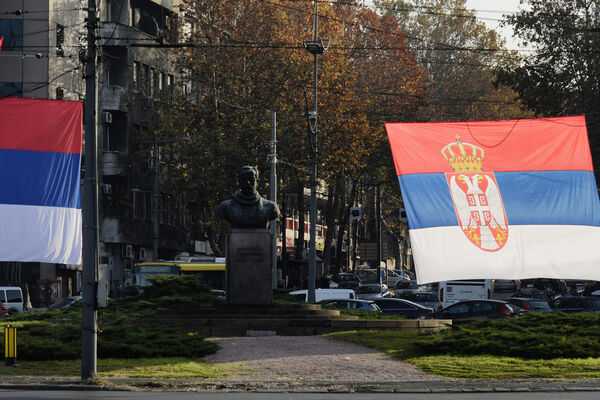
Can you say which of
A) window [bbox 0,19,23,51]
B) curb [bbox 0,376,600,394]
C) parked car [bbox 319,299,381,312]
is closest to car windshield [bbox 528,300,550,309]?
parked car [bbox 319,299,381,312]

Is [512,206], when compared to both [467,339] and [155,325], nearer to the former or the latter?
[467,339]

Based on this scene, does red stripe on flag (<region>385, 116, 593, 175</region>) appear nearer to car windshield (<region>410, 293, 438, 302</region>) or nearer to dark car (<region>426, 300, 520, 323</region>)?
dark car (<region>426, 300, 520, 323</region>)

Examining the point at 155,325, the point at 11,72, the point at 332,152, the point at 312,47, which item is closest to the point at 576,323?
the point at 155,325

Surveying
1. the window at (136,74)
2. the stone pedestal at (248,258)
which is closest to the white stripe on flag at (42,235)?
the stone pedestal at (248,258)

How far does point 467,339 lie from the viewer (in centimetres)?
2472

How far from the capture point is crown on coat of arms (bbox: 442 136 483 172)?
859 inches

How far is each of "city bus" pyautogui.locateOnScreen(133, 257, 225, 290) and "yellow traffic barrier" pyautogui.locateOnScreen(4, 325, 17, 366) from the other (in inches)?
1045

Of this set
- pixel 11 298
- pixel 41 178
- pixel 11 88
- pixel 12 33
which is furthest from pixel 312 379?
pixel 12 33

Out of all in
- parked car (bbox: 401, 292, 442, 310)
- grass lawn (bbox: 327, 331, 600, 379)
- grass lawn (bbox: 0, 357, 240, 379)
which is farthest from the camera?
parked car (bbox: 401, 292, 442, 310)

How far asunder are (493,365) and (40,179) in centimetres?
897

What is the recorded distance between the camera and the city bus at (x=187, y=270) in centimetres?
5016

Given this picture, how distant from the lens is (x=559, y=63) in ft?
187

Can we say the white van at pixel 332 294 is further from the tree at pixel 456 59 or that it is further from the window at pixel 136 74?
the tree at pixel 456 59

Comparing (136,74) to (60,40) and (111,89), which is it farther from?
(60,40)
